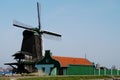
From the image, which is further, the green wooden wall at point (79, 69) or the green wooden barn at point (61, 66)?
the green wooden wall at point (79, 69)

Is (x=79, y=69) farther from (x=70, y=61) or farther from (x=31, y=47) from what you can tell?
(x=31, y=47)

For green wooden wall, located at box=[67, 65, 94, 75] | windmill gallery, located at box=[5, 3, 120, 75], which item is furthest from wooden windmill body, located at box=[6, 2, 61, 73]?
green wooden wall, located at box=[67, 65, 94, 75]

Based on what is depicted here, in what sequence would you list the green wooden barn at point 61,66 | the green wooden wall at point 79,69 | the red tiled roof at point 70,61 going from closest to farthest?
the green wooden barn at point 61,66
the red tiled roof at point 70,61
the green wooden wall at point 79,69

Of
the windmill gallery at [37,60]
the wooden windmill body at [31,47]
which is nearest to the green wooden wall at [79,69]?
the windmill gallery at [37,60]

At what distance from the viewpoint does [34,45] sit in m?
58.8

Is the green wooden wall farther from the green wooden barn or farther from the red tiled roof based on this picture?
the red tiled roof

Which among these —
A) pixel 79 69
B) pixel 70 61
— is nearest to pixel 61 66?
pixel 70 61

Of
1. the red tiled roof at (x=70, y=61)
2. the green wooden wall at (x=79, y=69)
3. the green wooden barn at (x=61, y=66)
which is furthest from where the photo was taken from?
the green wooden wall at (x=79, y=69)

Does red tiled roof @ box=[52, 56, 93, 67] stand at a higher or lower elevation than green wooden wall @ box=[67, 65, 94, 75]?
higher

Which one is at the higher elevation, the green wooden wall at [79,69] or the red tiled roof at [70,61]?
the red tiled roof at [70,61]

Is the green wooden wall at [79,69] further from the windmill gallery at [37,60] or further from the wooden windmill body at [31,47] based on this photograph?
the wooden windmill body at [31,47]

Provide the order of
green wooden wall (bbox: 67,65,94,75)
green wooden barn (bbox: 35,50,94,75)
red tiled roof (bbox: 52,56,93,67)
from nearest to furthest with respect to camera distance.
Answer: green wooden barn (bbox: 35,50,94,75) < red tiled roof (bbox: 52,56,93,67) < green wooden wall (bbox: 67,65,94,75)

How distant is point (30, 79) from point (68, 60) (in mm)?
19209

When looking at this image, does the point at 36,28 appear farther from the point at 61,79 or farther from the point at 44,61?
the point at 61,79
